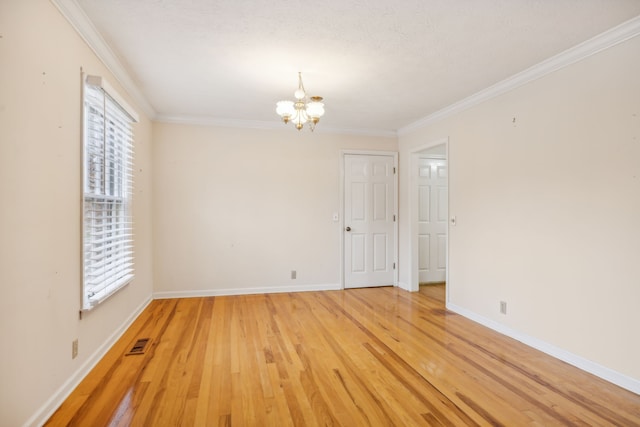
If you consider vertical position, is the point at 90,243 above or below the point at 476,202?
below

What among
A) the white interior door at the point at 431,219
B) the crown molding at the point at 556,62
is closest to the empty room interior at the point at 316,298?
the crown molding at the point at 556,62

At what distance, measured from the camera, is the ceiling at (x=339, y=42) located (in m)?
2.16

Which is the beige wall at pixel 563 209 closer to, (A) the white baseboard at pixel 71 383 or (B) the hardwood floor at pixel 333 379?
(B) the hardwood floor at pixel 333 379

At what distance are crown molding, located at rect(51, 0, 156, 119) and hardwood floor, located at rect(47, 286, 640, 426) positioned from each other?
8.10 feet

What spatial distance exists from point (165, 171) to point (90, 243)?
2.31m

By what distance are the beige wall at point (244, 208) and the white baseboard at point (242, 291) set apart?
30 millimetres

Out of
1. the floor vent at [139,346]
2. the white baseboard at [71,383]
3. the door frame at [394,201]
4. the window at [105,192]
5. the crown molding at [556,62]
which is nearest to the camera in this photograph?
the white baseboard at [71,383]

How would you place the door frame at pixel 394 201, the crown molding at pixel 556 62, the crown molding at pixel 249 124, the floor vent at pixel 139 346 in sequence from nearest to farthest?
the crown molding at pixel 556 62 → the floor vent at pixel 139 346 → the crown molding at pixel 249 124 → the door frame at pixel 394 201

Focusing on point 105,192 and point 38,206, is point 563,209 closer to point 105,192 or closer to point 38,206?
point 38,206

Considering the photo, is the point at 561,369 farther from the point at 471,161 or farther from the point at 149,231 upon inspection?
the point at 149,231

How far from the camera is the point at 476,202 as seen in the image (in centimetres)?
383

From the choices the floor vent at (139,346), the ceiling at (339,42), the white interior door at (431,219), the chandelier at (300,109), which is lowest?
the floor vent at (139,346)

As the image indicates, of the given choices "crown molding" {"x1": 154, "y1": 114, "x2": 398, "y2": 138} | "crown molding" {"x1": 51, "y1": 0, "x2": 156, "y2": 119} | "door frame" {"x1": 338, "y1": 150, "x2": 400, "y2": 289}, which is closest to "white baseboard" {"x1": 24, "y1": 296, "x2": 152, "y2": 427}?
"crown molding" {"x1": 51, "y1": 0, "x2": 156, "y2": 119}

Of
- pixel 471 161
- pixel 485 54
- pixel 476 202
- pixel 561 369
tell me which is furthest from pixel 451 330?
pixel 485 54
